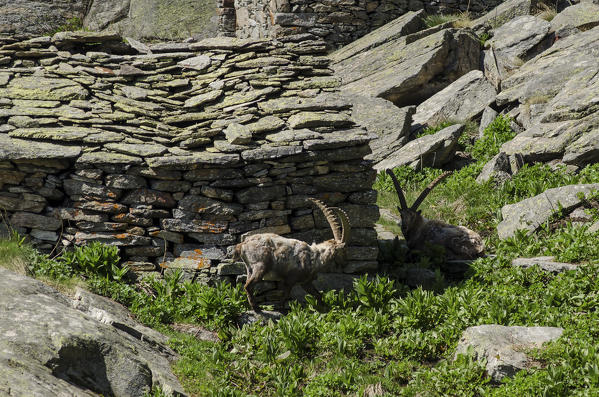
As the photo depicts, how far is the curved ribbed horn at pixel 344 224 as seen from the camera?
31.4 ft

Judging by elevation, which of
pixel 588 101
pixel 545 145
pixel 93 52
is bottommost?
pixel 545 145

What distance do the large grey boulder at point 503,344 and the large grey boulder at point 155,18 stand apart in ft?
57.3

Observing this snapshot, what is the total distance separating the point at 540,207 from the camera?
11844mm

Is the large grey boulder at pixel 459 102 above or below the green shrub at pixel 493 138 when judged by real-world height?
above

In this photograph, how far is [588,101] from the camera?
14125 mm

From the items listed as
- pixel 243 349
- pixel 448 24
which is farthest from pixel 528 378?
pixel 448 24

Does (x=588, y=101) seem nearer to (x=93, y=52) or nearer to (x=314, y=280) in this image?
(x=314, y=280)

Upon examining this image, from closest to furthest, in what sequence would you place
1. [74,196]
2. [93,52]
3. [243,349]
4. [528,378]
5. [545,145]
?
1. [528,378]
2. [243,349]
3. [74,196]
4. [93,52]
5. [545,145]

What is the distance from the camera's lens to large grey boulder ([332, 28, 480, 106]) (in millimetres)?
18328

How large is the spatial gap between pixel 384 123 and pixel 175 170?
8374mm

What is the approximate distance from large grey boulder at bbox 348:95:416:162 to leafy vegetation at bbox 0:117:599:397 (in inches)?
235

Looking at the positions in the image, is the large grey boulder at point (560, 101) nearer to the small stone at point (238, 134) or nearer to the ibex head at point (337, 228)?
the ibex head at point (337, 228)

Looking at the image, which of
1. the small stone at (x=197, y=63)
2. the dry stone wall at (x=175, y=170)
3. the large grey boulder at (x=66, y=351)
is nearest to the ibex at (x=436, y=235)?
the dry stone wall at (x=175, y=170)

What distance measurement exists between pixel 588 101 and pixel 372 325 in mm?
8634
